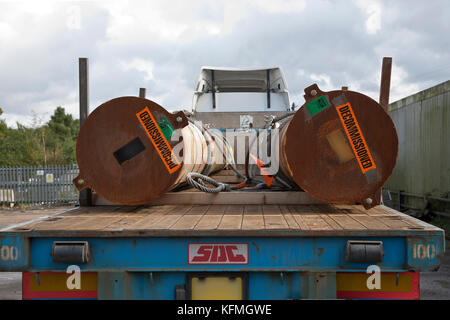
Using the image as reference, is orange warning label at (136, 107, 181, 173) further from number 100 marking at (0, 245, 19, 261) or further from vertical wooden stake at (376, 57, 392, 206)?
vertical wooden stake at (376, 57, 392, 206)

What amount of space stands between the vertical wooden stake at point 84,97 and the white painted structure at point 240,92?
3510 millimetres

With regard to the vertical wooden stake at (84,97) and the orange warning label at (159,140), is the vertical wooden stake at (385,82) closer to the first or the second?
the orange warning label at (159,140)

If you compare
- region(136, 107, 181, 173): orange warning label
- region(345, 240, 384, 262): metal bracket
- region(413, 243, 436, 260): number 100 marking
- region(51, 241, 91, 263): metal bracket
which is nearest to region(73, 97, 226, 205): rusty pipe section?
region(136, 107, 181, 173): orange warning label

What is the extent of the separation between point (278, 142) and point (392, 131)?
112cm

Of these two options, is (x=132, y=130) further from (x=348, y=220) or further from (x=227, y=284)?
(x=348, y=220)

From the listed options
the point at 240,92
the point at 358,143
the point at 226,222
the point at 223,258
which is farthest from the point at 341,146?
the point at 240,92

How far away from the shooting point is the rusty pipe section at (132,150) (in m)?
3.21

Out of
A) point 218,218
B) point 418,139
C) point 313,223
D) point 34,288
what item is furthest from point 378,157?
point 418,139

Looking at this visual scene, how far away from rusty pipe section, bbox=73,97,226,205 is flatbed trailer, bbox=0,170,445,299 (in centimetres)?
66

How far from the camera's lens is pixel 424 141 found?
9.95 m

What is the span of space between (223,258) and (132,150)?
1.28 metres

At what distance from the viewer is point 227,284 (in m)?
2.45

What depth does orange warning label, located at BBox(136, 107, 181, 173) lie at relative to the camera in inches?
126

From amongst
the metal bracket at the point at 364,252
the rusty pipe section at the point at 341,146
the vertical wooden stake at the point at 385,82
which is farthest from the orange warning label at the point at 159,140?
the vertical wooden stake at the point at 385,82
